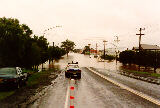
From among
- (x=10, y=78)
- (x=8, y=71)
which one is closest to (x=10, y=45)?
(x=8, y=71)

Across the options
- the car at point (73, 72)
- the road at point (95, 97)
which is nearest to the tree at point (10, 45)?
the car at point (73, 72)

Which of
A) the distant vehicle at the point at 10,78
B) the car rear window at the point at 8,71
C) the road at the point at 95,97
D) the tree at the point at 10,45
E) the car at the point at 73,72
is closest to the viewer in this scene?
the road at the point at 95,97

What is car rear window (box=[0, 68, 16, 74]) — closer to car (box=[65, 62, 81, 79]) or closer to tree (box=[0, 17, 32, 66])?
tree (box=[0, 17, 32, 66])

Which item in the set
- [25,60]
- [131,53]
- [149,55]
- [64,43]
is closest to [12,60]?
[25,60]

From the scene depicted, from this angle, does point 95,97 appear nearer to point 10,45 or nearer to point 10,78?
point 10,78

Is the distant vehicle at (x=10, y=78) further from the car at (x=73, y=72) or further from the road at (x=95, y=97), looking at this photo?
the car at (x=73, y=72)

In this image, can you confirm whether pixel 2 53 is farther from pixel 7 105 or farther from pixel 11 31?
pixel 7 105

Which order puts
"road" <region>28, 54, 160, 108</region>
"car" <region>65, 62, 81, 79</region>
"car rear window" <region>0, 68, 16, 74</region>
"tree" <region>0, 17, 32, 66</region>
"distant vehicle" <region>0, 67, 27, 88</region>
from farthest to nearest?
"car" <region>65, 62, 81, 79</region>, "tree" <region>0, 17, 32, 66</region>, "car rear window" <region>0, 68, 16, 74</region>, "distant vehicle" <region>0, 67, 27, 88</region>, "road" <region>28, 54, 160, 108</region>

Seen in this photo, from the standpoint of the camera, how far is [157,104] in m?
10.6

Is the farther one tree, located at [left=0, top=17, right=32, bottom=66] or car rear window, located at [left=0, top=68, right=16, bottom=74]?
tree, located at [left=0, top=17, right=32, bottom=66]

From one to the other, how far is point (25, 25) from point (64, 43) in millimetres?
157659

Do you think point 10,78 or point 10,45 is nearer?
point 10,78

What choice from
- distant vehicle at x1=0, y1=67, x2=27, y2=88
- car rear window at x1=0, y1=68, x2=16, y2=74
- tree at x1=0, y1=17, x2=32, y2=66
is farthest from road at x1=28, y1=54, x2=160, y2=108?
tree at x1=0, y1=17, x2=32, y2=66

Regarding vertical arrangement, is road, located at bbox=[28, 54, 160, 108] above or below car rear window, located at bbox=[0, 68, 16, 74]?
below
